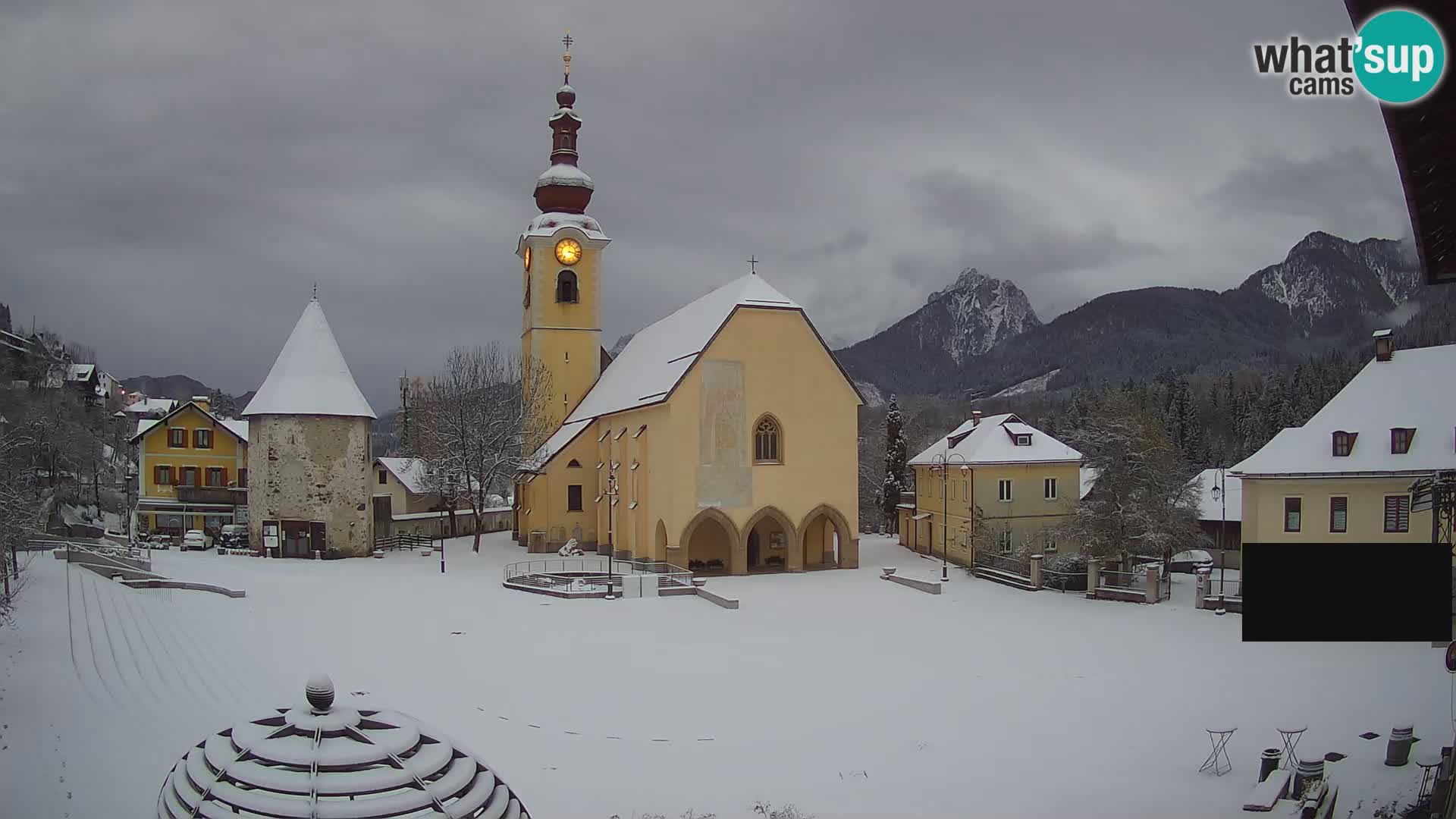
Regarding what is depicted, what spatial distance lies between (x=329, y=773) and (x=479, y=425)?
3544cm

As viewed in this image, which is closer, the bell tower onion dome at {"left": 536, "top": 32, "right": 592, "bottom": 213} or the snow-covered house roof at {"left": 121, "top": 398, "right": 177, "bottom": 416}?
the bell tower onion dome at {"left": 536, "top": 32, "right": 592, "bottom": 213}

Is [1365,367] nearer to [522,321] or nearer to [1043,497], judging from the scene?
[1043,497]

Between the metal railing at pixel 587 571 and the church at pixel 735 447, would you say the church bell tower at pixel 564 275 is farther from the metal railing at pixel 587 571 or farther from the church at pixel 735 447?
the metal railing at pixel 587 571

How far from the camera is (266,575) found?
95.1ft

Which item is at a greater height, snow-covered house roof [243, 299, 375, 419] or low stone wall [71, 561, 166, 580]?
snow-covered house roof [243, 299, 375, 419]

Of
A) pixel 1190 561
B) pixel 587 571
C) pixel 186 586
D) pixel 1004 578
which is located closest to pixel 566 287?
pixel 587 571

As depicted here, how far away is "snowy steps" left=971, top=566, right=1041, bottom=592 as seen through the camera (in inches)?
1160

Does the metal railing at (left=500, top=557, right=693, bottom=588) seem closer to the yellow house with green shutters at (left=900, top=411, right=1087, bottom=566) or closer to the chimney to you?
the yellow house with green shutters at (left=900, top=411, right=1087, bottom=566)

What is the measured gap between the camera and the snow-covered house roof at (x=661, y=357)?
1316 inches

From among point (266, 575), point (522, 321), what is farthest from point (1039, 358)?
point (266, 575)

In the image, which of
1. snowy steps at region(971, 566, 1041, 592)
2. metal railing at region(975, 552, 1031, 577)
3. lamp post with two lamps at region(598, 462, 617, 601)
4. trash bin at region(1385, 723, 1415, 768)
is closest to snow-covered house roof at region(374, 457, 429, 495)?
lamp post with two lamps at region(598, 462, 617, 601)

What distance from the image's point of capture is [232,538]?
37.5 m
